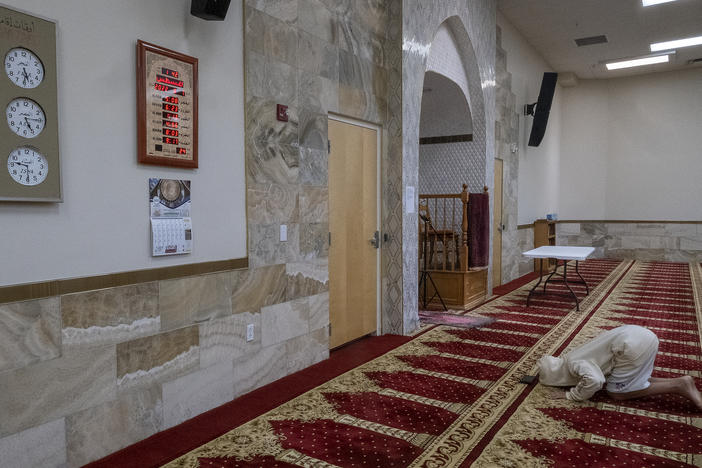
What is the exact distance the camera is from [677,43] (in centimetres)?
939

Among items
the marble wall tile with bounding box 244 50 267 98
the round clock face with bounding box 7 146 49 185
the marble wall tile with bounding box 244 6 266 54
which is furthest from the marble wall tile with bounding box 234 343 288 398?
the marble wall tile with bounding box 244 6 266 54

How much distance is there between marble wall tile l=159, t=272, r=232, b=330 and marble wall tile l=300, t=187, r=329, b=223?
910 millimetres

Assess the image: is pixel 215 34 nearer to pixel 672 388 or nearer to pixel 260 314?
pixel 260 314

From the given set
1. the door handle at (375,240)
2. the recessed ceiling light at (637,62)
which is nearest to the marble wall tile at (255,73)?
the door handle at (375,240)

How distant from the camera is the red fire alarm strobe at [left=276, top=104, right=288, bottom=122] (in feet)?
11.9

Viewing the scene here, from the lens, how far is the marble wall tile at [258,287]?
3.33m

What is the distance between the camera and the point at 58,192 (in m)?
2.29

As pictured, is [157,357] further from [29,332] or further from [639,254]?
[639,254]

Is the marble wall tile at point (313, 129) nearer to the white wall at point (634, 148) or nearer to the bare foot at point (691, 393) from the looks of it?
the bare foot at point (691, 393)

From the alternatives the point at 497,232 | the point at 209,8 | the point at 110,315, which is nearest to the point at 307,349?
the point at 110,315

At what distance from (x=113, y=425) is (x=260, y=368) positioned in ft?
3.64

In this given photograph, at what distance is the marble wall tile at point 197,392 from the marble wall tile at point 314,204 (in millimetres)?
1281

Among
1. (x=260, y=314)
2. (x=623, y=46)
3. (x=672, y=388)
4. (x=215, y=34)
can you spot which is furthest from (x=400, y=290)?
(x=623, y=46)

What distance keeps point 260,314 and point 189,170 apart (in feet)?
3.66
